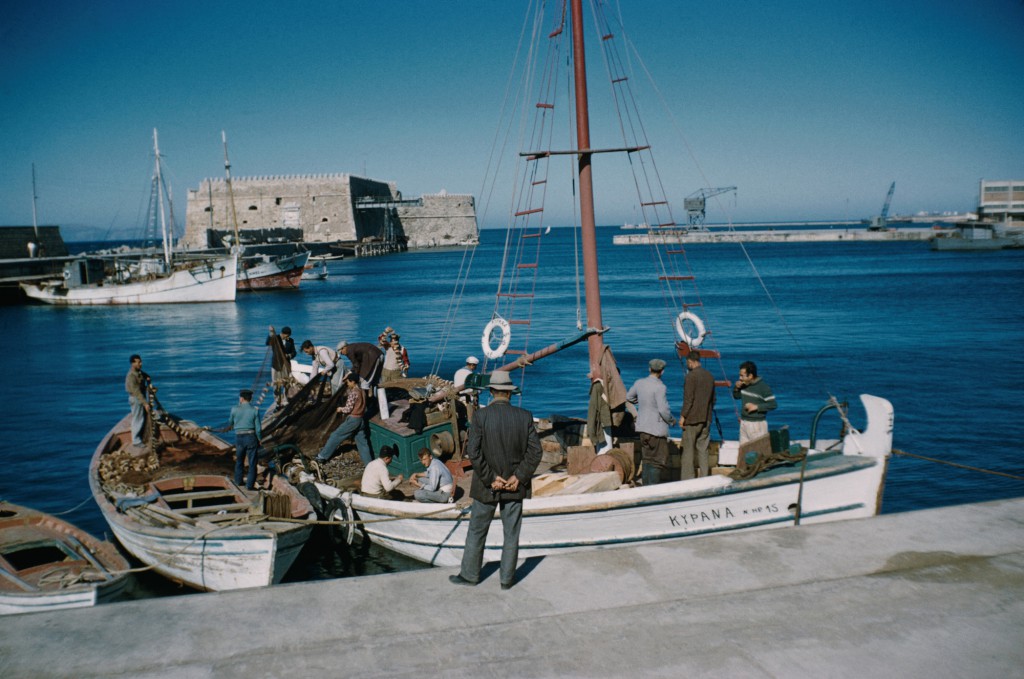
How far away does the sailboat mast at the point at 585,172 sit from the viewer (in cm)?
1123

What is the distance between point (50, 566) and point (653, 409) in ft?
28.4

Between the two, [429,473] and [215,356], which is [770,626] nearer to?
[429,473]

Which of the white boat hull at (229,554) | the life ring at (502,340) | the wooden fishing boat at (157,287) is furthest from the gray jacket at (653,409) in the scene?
the wooden fishing boat at (157,287)

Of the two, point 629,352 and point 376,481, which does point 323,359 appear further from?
point 629,352

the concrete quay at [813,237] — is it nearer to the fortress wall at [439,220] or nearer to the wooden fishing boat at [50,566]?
the fortress wall at [439,220]

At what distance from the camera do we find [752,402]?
29.8 ft

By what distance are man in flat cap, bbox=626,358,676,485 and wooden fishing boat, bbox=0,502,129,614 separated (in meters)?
6.72

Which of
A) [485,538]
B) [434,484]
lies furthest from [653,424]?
[485,538]

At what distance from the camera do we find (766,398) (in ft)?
29.7

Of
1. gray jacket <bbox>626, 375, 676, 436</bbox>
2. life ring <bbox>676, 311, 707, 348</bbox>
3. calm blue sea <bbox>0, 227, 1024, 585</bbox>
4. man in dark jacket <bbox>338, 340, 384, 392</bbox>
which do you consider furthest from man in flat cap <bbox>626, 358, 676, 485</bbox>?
calm blue sea <bbox>0, 227, 1024, 585</bbox>

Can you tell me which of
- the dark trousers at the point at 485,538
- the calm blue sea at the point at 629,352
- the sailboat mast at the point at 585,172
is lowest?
the calm blue sea at the point at 629,352

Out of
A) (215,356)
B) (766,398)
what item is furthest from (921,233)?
(766,398)

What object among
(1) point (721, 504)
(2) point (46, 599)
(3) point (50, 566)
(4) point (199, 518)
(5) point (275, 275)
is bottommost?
(3) point (50, 566)

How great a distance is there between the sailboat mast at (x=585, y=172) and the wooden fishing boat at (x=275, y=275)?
6096cm
